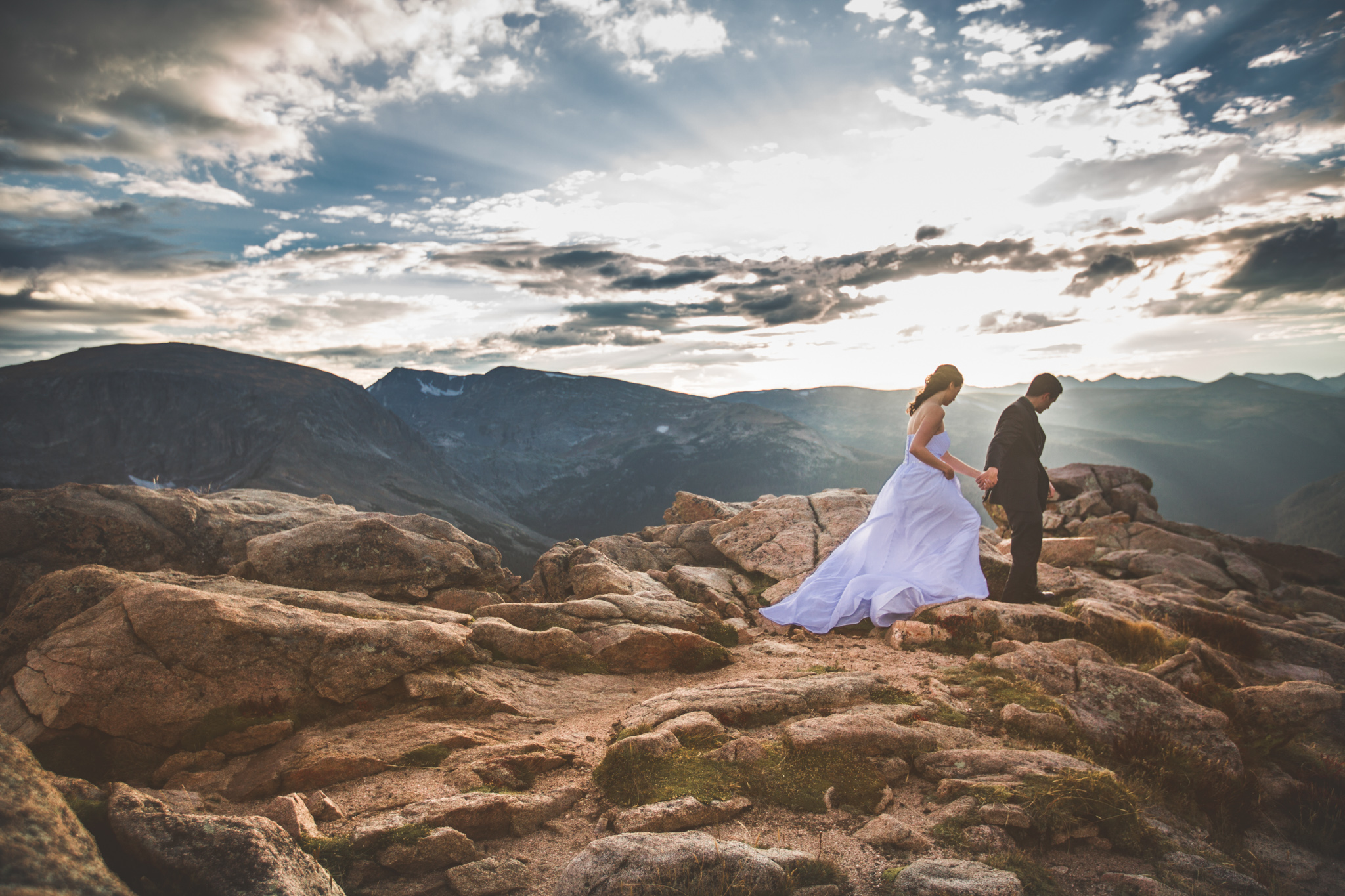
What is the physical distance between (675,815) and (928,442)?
10.0 metres

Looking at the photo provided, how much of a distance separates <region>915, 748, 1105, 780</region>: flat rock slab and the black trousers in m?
6.71

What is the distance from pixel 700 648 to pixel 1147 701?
6379 millimetres

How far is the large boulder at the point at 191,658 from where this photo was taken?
21.9 ft

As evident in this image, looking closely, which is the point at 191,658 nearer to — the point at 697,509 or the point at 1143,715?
the point at 1143,715

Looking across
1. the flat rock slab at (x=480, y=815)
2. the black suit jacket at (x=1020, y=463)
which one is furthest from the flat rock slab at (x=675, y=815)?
the black suit jacket at (x=1020, y=463)

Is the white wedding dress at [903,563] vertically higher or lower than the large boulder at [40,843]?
lower

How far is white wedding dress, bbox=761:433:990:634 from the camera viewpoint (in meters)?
12.4

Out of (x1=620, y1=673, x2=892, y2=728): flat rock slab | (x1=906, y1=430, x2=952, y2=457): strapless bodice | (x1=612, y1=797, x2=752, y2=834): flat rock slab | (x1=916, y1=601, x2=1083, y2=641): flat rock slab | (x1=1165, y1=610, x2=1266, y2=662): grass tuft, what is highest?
(x1=906, y1=430, x2=952, y2=457): strapless bodice

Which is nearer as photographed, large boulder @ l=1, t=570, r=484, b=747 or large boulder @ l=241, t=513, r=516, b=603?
large boulder @ l=1, t=570, r=484, b=747

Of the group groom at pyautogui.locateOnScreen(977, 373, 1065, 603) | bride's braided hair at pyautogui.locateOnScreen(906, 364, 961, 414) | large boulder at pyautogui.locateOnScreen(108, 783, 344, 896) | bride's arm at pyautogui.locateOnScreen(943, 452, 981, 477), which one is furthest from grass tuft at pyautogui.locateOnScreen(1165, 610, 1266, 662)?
large boulder at pyautogui.locateOnScreen(108, 783, 344, 896)

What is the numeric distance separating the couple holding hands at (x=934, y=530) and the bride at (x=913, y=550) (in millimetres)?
18

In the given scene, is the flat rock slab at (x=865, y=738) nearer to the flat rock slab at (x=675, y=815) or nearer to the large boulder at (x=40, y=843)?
the flat rock slab at (x=675, y=815)

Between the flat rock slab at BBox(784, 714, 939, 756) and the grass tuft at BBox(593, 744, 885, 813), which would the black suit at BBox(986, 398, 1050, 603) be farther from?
the grass tuft at BBox(593, 744, 885, 813)

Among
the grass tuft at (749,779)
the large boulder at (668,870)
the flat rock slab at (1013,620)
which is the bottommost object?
the flat rock slab at (1013,620)
